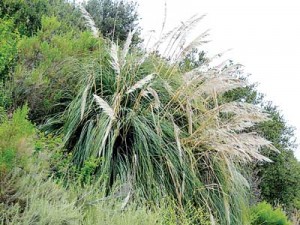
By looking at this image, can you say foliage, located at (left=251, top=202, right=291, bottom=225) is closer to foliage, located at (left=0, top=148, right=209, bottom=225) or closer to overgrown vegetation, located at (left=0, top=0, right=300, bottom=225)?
overgrown vegetation, located at (left=0, top=0, right=300, bottom=225)

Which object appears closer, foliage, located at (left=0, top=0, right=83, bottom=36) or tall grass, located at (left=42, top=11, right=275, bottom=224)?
tall grass, located at (left=42, top=11, right=275, bottom=224)

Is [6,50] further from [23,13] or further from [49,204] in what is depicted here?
[49,204]

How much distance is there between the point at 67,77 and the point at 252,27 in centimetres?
549

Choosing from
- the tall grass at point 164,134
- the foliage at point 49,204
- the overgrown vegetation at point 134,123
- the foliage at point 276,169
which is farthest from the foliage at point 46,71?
the foliage at point 276,169

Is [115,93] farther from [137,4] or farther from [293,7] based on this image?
[293,7]

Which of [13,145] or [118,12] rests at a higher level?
[118,12]

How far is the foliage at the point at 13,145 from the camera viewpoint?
8.15ft

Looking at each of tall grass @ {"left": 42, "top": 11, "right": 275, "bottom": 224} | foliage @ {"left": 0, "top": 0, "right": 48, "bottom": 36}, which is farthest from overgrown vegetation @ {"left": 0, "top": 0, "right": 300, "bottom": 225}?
foliage @ {"left": 0, "top": 0, "right": 48, "bottom": 36}

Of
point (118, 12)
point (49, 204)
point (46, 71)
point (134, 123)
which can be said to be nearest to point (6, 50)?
point (46, 71)

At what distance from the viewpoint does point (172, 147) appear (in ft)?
14.1

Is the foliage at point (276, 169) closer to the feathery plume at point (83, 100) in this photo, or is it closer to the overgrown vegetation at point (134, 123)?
the overgrown vegetation at point (134, 123)

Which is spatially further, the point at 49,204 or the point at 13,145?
the point at 49,204

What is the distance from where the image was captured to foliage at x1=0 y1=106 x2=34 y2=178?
8.15 feet

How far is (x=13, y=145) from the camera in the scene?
2.54 m
